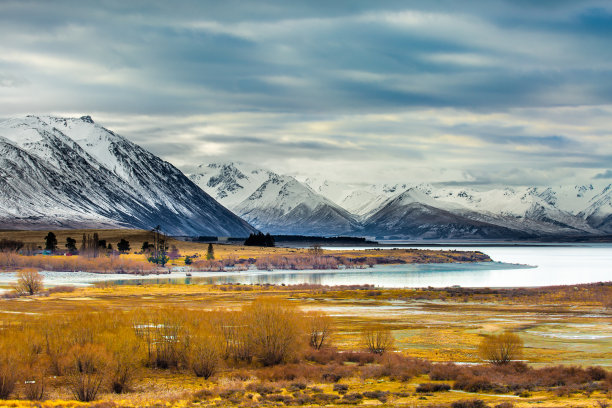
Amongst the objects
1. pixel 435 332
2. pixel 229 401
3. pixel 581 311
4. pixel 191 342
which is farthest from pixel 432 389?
pixel 581 311

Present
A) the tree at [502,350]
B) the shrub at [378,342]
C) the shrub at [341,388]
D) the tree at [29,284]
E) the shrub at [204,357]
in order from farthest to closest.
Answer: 1. the tree at [29,284]
2. the shrub at [378,342]
3. the tree at [502,350]
4. the shrub at [204,357]
5. the shrub at [341,388]

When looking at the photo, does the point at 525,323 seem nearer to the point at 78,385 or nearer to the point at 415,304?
the point at 415,304

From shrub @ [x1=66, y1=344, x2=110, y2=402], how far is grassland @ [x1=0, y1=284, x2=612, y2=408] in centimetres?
82

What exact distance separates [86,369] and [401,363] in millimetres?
21017

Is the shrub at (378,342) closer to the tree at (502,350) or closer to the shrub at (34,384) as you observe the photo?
the tree at (502,350)

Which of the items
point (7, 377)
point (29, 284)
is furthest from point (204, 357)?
Result: point (29, 284)

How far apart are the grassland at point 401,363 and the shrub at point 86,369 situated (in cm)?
82

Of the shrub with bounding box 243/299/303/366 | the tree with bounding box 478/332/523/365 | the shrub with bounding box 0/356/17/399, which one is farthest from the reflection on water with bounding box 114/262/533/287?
the shrub with bounding box 0/356/17/399

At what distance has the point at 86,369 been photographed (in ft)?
150

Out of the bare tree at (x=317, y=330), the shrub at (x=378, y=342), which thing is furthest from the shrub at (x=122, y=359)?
the shrub at (x=378, y=342)

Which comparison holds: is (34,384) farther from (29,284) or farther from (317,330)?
(29,284)

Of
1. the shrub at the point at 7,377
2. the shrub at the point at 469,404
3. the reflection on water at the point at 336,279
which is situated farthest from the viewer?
the reflection on water at the point at 336,279

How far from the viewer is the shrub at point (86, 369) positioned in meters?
42.5

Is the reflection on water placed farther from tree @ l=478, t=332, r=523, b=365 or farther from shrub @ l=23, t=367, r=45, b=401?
shrub @ l=23, t=367, r=45, b=401
